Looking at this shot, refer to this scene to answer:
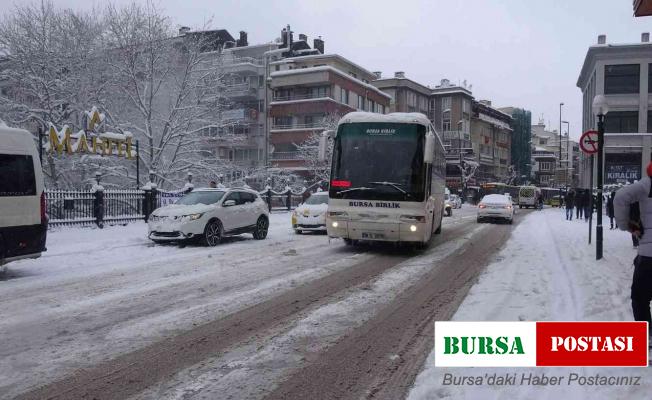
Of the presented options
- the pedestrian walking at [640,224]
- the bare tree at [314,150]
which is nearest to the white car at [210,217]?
the pedestrian walking at [640,224]

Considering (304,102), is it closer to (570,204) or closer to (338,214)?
(570,204)

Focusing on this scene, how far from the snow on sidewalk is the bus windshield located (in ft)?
9.04

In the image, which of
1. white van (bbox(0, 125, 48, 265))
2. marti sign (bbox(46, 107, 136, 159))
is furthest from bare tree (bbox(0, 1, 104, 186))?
white van (bbox(0, 125, 48, 265))

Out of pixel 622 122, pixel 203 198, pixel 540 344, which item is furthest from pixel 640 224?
pixel 622 122

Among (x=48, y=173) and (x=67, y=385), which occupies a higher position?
(x=48, y=173)

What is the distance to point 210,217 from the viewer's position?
1449 centimetres

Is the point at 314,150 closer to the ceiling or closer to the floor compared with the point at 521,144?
closer to the floor

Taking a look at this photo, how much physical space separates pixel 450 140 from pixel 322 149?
73.6 m

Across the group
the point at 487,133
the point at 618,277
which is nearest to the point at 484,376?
the point at 618,277

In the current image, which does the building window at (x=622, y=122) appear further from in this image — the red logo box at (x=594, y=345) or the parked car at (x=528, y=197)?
the red logo box at (x=594, y=345)

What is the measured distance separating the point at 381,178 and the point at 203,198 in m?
5.63

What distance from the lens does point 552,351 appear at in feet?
15.9

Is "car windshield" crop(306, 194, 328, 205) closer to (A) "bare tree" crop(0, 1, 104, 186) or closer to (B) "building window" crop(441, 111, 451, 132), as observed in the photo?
(A) "bare tree" crop(0, 1, 104, 186)

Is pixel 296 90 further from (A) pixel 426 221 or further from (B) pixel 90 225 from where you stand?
(A) pixel 426 221
